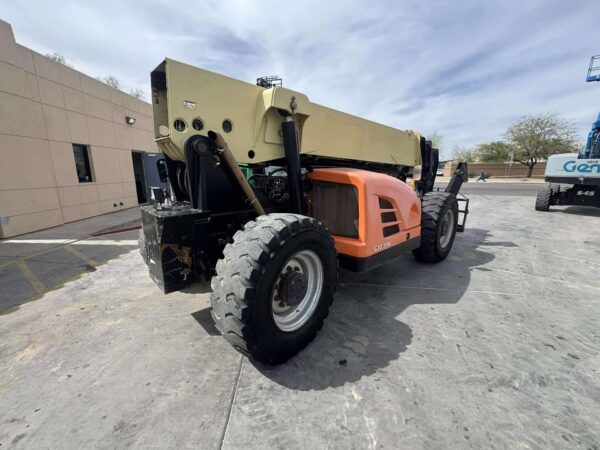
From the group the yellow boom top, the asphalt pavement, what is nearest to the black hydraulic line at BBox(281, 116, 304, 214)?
the yellow boom top

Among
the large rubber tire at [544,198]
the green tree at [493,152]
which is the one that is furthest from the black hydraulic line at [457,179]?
the green tree at [493,152]

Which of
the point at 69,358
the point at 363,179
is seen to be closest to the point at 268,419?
the point at 69,358

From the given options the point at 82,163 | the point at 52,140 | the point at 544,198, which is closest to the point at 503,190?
the point at 544,198

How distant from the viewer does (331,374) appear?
240cm

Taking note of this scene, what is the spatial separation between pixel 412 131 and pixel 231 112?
457 centimetres

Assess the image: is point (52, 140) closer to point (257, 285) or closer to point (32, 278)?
point (32, 278)

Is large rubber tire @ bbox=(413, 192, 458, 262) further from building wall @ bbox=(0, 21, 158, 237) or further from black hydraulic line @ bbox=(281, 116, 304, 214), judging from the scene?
building wall @ bbox=(0, 21, 158, 237)

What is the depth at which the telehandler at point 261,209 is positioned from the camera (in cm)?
228

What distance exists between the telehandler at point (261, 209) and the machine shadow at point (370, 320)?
0.19m

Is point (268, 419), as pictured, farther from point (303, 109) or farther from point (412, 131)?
point (412, 131)

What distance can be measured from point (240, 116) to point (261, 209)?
3.22ft

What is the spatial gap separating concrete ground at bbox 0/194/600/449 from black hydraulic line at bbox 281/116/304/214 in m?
1.44

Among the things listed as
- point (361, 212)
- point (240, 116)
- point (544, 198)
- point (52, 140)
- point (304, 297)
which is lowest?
point (304, 297)

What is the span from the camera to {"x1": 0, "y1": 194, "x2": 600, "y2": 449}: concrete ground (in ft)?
6.16
